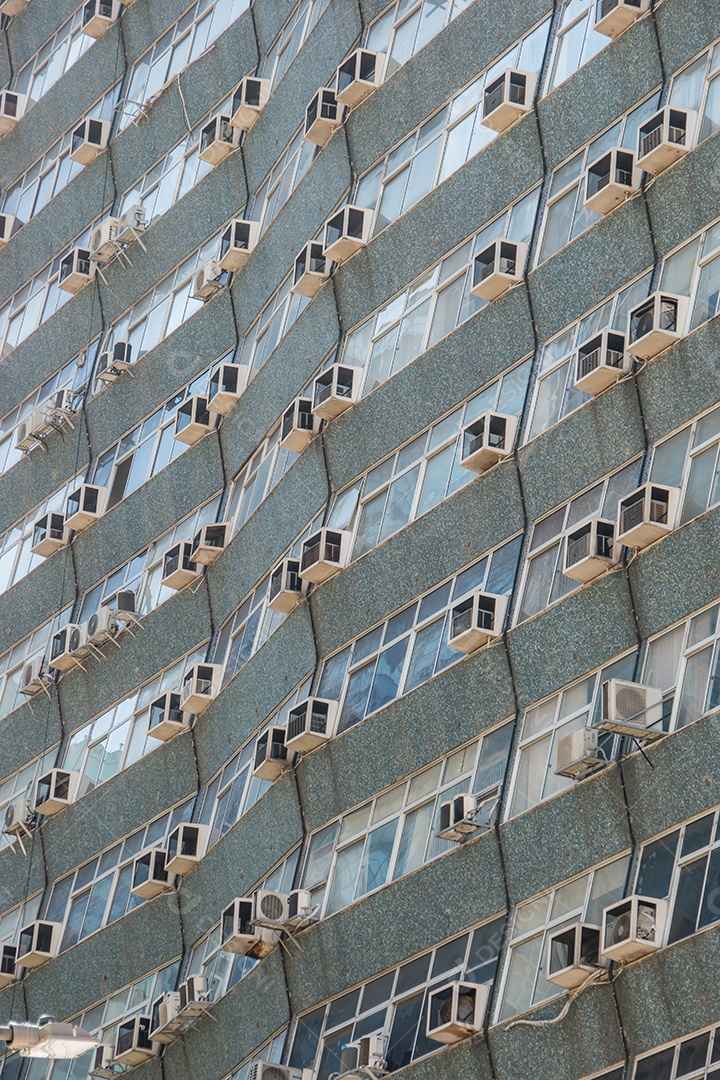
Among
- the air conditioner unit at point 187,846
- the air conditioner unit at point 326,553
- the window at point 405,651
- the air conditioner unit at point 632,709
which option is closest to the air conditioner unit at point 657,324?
the window at point 405,651

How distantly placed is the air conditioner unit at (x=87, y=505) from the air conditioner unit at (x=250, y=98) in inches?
234

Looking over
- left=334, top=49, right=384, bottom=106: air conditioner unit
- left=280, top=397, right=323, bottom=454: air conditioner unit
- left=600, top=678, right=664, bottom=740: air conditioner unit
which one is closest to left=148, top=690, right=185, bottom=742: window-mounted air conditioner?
left=280, top=397, right=323, bottom=454: air conditioner unit

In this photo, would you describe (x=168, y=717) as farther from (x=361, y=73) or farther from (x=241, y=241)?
(x=361, y=73)

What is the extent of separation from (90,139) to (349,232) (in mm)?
10780

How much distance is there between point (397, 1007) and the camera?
21078 millimetres

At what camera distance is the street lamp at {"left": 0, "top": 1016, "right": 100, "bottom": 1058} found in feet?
55.5

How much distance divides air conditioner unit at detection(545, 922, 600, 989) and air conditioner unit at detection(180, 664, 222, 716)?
9.21 meters

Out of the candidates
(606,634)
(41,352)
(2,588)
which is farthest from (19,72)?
(606,634)

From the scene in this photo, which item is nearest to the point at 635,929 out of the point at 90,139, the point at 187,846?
the point at 187,846

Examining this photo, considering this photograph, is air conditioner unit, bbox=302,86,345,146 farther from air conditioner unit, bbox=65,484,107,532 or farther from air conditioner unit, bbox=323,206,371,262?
air conditioner unit, bbox=65,484,107,532

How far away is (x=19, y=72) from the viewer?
39594 mm

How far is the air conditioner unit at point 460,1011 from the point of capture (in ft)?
64.1

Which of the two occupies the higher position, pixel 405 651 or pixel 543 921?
pixel 405 651

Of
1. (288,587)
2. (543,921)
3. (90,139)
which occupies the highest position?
(90,139)
